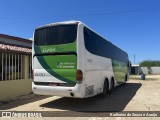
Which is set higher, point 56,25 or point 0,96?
point 56,25

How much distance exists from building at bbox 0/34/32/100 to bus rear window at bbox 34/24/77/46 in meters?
2.20

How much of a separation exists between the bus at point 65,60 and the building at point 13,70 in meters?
2.40

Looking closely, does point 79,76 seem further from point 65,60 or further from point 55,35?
point 55,35

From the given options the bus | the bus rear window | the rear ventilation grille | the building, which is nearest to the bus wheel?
the bus

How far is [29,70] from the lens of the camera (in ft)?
48.2

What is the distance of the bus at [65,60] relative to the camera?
9.67 meters

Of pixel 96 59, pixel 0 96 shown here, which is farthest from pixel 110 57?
pixel 0 96

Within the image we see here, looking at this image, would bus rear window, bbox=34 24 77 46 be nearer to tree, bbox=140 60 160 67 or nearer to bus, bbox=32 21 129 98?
bus, bbox=32 21 129 98

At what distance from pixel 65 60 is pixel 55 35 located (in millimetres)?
1231

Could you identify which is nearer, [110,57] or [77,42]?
[77,42]

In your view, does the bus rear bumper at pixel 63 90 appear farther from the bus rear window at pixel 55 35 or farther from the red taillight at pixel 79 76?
the bus rear window at pixel 55 35

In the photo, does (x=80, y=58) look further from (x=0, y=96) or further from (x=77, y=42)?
(x=0, y=96)

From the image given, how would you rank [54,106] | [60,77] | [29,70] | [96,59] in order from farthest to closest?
[29,70] → [96,59] → [54,106] → [60,77]

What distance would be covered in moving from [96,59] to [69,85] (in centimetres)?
262
